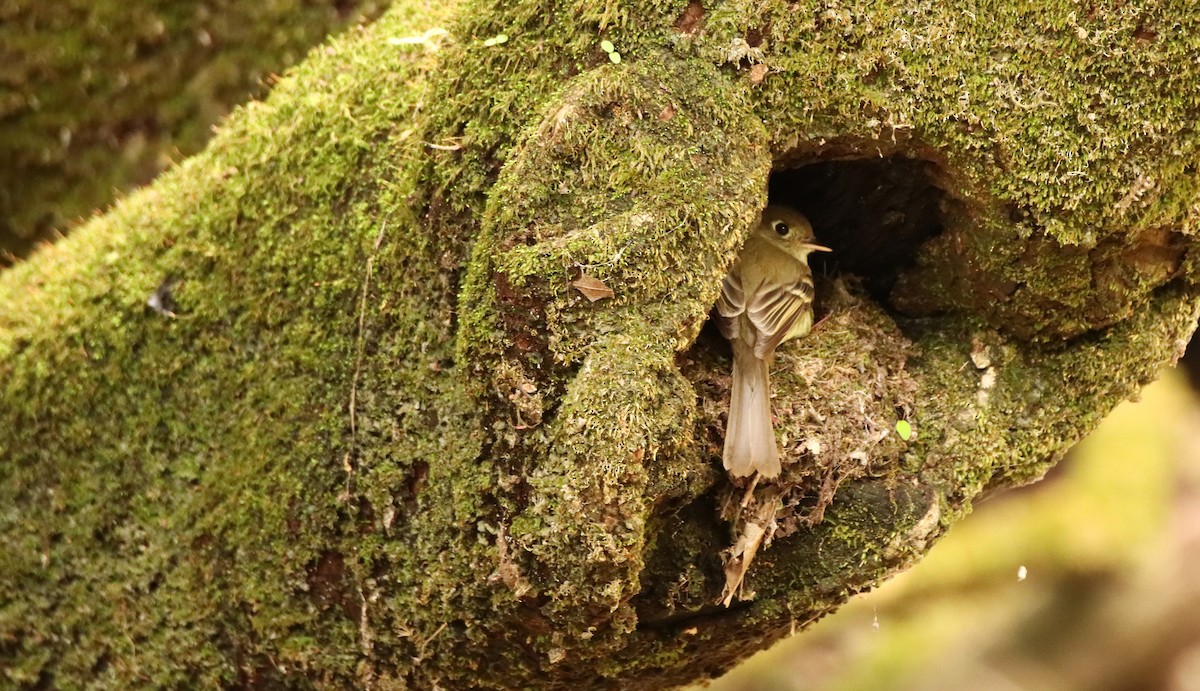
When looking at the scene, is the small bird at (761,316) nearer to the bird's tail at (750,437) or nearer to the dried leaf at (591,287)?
the bird's tail at (750,437)

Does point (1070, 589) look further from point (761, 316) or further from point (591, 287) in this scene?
point (591, 287)

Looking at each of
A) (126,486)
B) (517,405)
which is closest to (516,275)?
(517,405)

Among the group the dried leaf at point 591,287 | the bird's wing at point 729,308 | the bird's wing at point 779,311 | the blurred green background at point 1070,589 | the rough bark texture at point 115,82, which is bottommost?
the blurred green background at point 1070,589

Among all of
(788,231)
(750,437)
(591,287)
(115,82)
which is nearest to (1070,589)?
(788,231)

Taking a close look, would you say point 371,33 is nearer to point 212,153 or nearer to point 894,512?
point 212,153

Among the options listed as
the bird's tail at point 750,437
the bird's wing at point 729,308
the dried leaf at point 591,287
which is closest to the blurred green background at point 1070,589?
the bird's wing at point 729,308

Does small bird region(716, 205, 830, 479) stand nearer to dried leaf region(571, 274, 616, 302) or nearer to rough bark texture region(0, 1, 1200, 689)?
rough bark texture region(0, 1, 1200, 689)

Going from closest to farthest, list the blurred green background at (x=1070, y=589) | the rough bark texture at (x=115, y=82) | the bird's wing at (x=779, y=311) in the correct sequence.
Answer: the bird's wing at (x=779, y=311), the rough bark texture at (x=115, y=82), the blurred green background at (x=1070, y=589)
